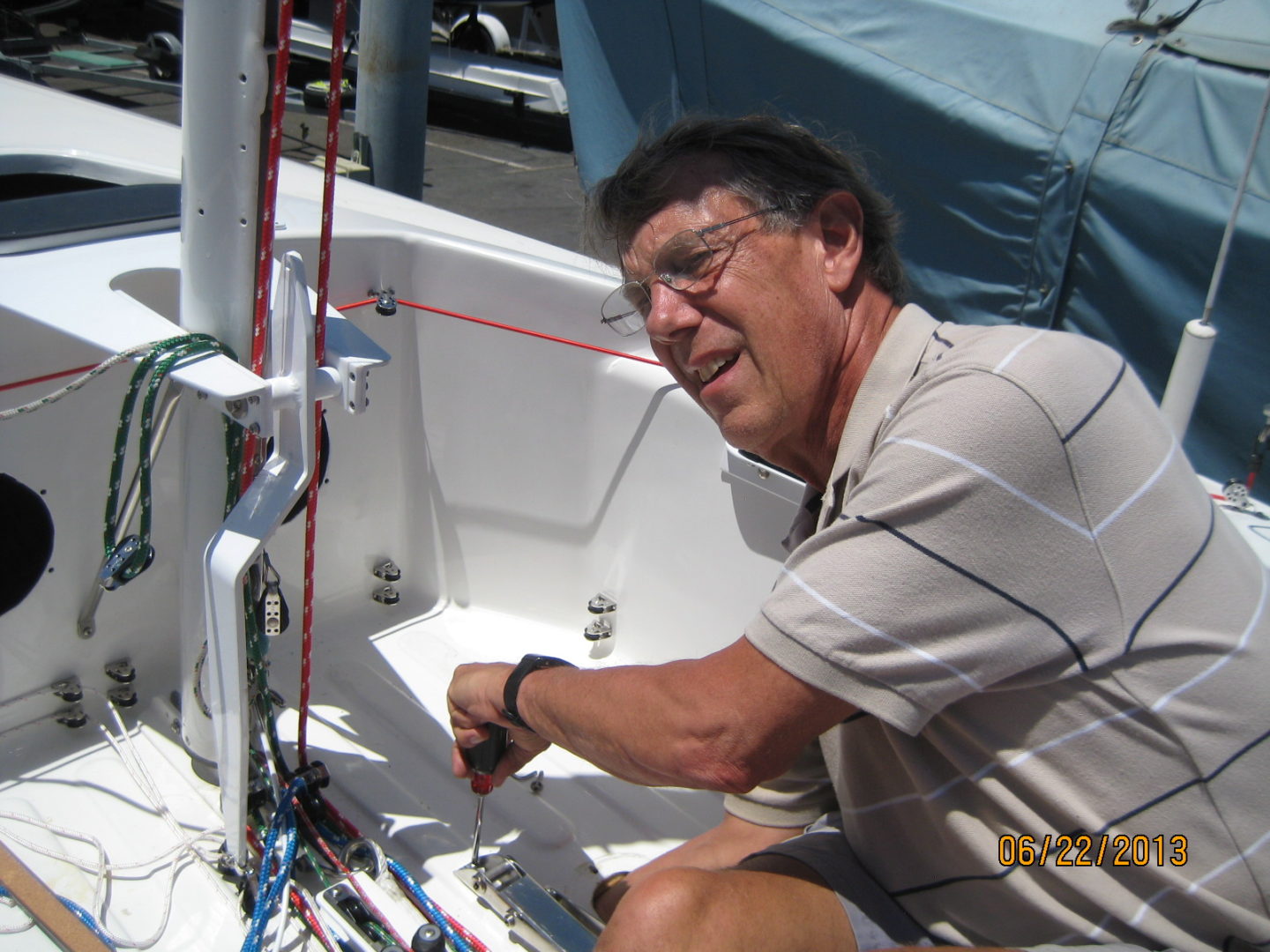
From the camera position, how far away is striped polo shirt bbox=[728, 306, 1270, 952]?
87cm

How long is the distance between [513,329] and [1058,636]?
1.28 metres

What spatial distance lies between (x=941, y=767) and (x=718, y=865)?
462mm

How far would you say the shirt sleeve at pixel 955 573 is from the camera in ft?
2.85

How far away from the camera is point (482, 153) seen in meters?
7.62

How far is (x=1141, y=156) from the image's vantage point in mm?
2828

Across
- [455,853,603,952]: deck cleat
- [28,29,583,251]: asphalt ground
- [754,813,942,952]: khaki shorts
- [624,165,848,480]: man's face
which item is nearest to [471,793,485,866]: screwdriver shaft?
[455,853,603,952]: deck cleat

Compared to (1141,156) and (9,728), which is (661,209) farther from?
(1141,156)

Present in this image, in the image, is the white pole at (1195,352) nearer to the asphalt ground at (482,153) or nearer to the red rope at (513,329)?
the red rope at (513,329)

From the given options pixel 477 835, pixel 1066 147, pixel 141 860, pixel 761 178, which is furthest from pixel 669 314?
pixel 1066 147

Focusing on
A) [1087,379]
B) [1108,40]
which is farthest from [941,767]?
[1108,40]

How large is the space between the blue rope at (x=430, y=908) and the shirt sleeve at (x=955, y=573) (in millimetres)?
714

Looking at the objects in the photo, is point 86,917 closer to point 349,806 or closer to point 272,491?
point 349,806

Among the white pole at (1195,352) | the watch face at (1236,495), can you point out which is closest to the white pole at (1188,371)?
the white pole at (1195,352)

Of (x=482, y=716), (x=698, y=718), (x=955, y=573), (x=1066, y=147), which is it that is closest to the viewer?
(x=955, y=573)
